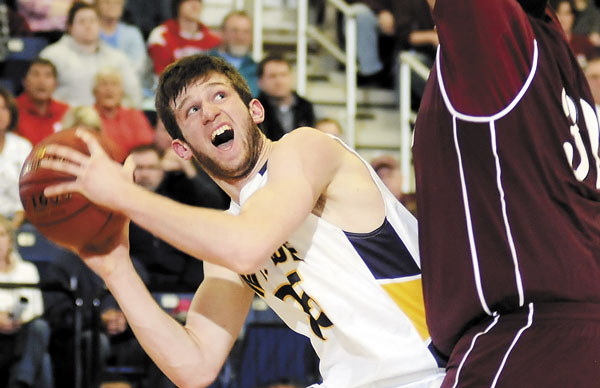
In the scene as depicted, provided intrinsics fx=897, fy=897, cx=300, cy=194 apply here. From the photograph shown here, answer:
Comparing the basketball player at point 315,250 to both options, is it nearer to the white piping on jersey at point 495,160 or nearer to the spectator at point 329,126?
the white piping on jersey at point 495,160

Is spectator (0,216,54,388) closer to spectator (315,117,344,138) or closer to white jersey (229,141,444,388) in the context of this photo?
spectator (315,117,344,138)

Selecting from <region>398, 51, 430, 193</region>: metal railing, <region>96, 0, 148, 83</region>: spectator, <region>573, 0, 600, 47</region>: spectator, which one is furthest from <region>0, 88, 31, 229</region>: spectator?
<region>573, 0, 600, 47</region>: spectator

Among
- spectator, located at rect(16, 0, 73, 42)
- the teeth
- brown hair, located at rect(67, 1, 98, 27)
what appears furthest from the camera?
spectator, located at rect(16, 0, 73, 42)

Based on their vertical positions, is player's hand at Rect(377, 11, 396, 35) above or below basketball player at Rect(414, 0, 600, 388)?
below

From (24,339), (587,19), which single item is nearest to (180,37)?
(24,339)

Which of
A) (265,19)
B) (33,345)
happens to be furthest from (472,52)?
(265,19)

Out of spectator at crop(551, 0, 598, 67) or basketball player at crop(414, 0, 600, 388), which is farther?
spectator at crop(551, 0, 598, 67)

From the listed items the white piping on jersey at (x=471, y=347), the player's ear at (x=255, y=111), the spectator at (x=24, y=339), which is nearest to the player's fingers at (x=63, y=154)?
the player's ear at (x=255, y=111)

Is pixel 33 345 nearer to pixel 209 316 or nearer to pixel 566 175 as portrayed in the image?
pixel 209 316

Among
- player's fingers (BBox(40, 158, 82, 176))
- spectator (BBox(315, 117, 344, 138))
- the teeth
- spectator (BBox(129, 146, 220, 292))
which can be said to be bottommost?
spectator (BBox(129, 146, 220, 292))

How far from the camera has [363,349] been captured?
2912mm

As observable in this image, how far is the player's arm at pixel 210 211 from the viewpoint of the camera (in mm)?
2426

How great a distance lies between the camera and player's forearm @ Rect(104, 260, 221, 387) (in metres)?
3.03

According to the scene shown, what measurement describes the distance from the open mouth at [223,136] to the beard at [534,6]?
3.55ft
